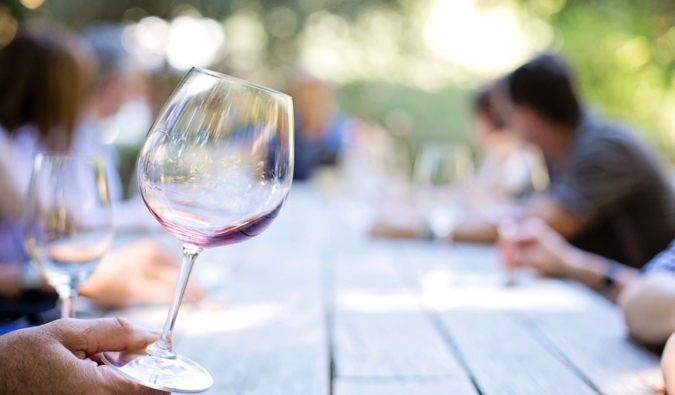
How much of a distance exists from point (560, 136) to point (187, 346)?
1871 millimetres

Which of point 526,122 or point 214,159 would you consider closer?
point 214,159

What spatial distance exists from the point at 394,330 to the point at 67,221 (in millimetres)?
476

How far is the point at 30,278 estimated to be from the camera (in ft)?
3.35

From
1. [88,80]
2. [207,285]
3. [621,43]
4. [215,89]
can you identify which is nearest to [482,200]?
[207,285]

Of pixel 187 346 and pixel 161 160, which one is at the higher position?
pixel 161 160

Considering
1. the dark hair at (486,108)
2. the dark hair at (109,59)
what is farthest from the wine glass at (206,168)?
the dark hair at (486,108)

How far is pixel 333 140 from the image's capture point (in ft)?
15.2

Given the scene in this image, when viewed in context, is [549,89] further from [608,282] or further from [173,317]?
[173,317]

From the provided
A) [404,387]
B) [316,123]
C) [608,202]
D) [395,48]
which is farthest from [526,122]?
[395,48]

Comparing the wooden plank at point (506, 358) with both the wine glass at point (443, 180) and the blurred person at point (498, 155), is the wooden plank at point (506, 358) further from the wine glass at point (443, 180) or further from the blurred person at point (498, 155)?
the blurred person at point (498, 155)

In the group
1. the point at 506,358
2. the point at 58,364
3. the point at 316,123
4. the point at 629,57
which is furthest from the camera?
the point at 629,57

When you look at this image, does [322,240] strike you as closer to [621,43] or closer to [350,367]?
[350,367]

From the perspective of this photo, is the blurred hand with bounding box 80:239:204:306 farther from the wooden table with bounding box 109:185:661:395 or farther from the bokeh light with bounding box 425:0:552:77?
the bokeh light with bounding box 425:0:552:77

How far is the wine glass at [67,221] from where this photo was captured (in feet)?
2.46
